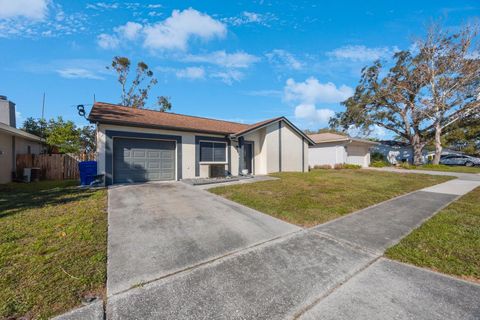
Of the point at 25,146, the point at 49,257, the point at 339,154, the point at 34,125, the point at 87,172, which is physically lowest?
the point at 49,257

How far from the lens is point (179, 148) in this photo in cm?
1090

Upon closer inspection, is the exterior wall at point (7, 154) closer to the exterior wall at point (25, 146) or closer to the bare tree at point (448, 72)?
the exterior wall at point (25, 146)

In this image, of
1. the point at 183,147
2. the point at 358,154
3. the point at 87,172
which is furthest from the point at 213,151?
the point at 358,154

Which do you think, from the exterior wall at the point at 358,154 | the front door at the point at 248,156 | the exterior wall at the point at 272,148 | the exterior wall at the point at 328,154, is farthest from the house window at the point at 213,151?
the exterior wall at the point at 358,154

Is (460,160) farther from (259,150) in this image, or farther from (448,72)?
(259,150)

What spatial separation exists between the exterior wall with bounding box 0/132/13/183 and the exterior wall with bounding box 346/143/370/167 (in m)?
25.7

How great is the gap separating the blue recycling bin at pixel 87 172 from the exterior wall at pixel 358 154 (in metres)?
21.3

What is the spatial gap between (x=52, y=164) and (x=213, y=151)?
32.5 feet

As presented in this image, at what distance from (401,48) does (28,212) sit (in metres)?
33.4

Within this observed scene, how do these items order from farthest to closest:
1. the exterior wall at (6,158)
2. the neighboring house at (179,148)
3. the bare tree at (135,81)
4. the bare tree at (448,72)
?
the bare tree at (135,81), the bare tree at (448,72), the exterior wall at (6,158), the neighboring house at (179,148)

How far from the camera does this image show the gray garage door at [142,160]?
31.2 feet

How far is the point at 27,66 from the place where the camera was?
34.6ft

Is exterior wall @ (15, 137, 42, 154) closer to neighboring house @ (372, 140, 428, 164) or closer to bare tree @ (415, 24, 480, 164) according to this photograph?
bare tree @ (415, 24, 480, 164)

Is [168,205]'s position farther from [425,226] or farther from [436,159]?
[436,159]
